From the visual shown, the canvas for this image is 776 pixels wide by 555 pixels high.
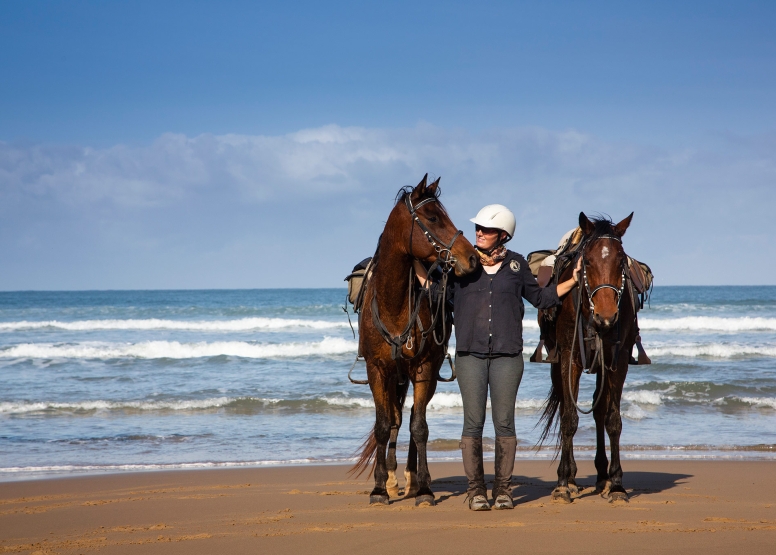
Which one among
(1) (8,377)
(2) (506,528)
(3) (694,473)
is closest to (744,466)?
(3) (694,473)

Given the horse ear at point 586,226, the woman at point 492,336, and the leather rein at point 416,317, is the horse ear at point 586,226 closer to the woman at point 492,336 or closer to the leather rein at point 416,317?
the woman at point 492,336

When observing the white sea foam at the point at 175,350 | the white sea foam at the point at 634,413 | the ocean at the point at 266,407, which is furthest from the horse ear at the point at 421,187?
the white sea foam at the point at 175,350

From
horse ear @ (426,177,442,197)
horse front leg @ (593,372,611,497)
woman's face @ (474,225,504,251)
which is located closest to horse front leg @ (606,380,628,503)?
horse front leg @ (593,372,611,497)

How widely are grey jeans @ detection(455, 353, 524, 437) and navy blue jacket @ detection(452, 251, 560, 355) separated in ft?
0.27

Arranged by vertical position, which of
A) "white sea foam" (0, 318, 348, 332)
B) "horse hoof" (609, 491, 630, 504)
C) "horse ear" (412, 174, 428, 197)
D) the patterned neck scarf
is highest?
"horse ear" (412, 174, 428, 197)

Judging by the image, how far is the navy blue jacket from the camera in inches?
187

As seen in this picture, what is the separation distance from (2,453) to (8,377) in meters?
6.86

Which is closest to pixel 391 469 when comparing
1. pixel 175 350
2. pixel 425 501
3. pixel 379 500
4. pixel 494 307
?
pixel 379 500

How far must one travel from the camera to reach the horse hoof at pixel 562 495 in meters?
5.24

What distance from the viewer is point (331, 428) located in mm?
9367

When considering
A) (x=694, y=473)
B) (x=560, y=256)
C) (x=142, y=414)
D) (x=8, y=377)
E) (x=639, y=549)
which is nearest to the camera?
(x=639, y=549)

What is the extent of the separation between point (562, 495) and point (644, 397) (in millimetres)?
6278

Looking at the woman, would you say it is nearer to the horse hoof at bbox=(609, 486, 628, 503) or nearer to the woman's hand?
the woman's hand

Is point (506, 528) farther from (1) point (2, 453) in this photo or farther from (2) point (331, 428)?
(1) point (2, 453)
